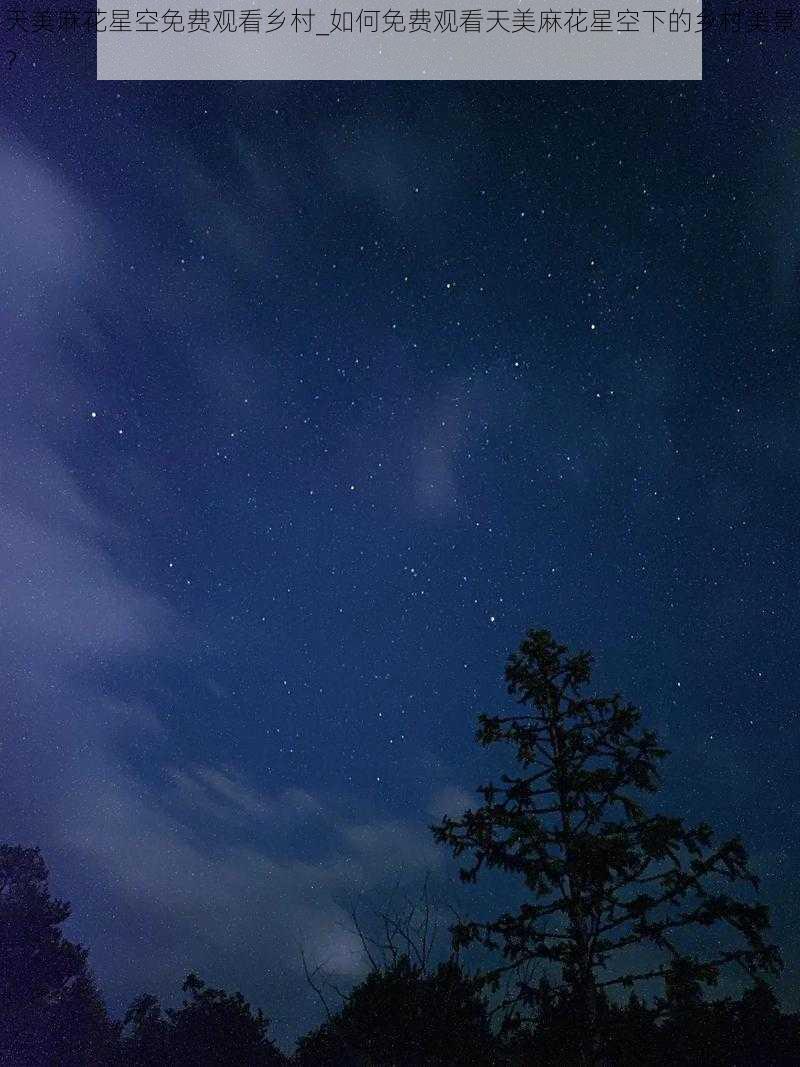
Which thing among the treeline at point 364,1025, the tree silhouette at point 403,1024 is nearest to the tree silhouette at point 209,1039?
the treeline at point 364,1025

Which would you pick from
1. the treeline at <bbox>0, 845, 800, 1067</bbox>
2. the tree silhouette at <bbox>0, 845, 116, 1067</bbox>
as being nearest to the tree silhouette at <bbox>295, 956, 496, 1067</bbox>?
the treeline at <bbox>0, 845, 800, 1067</bbox>

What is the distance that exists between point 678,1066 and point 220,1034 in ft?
161

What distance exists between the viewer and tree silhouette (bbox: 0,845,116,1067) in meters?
35.9

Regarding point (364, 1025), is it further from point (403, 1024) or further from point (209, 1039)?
point (209, 1039)

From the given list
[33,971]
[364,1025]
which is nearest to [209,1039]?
[33,971]

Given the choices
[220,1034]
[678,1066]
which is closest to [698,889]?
[678,1066]

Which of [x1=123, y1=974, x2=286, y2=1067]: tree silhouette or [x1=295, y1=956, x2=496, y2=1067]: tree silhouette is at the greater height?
[x1=295, y1=956, x2=496, y2=1067]: tree silhouette

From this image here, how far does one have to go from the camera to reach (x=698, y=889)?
9.88 m

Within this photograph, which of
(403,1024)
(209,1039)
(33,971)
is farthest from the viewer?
(209,1039)

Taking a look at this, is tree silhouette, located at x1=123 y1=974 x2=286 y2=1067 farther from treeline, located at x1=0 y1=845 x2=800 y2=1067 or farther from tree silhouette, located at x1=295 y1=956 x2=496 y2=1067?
tree silhouette, located at x1=295 y1=956 x2=496 y2=1067

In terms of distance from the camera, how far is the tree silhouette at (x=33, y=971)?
1412 inches

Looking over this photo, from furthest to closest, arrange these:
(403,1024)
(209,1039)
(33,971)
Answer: (209,1039) → (33,971) → (403,1024)

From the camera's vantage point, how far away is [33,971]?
3672 cm

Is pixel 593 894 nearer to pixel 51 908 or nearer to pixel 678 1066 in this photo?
pixel 678 1066
